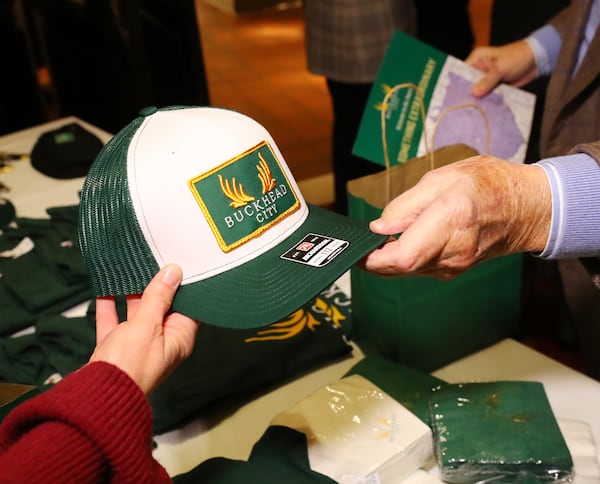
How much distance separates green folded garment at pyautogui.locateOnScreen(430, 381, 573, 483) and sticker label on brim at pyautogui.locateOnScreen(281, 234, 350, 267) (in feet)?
0.89

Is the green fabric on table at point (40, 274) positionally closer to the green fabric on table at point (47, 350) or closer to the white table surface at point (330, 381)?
the green fabric on table at point (47, 350)

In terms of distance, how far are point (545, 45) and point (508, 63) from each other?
108 millimetres

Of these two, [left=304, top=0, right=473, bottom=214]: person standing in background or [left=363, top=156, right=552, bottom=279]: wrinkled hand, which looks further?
[left=304, top=0, right=473, bottom=214]: person standing in background

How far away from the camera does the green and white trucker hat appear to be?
71 centimetres

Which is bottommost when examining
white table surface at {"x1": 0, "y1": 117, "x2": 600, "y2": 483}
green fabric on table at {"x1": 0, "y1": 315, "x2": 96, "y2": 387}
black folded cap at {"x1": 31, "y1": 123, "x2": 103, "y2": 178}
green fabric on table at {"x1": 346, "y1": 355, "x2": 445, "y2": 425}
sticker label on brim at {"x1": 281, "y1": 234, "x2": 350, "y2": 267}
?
white table surface at {"x1": 0, "y1": 117, "x2": 600, "y2": 483}

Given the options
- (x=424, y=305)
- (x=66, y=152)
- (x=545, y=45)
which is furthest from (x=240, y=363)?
(x=66, y=152)

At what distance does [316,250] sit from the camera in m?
0.76

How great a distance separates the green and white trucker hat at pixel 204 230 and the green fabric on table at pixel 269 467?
0.71 feet

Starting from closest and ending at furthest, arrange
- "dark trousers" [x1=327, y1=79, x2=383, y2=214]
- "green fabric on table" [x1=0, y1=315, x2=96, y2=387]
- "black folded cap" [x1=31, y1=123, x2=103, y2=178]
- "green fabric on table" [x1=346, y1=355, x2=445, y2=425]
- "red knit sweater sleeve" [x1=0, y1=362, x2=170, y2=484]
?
1. "red knit sweater sleeve" [x1=0, y1=362, x2=170, y2=484]
2. "green fabric on table" [x1=346, y1=355, x2=445, y2=425]
3. "green fabric on table" [x1=0, y1=315, x2=96, y2=387]
4. "black folded cap" [x1=31, y1=123, x2=103, y2=178]
5. "dark trousers" [x1=327, y1=79, x2=383, y2=214]

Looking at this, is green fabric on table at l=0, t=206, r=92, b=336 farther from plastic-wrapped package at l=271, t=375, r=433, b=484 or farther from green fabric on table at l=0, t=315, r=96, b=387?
plastic-wrapped package at l=271, t=375, r=433, b=484

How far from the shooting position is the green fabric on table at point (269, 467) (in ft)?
2.55

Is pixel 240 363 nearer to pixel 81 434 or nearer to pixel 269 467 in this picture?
pixel 269 467

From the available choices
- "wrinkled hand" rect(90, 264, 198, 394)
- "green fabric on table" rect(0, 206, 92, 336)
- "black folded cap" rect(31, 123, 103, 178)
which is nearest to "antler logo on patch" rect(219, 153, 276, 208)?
"wrinkled hand" rect(90, 264, 198, 394)

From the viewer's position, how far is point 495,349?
1.06 m
